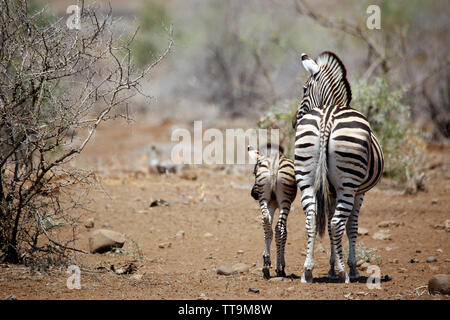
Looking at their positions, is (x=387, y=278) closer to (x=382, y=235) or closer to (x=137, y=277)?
(x=382, y=235)

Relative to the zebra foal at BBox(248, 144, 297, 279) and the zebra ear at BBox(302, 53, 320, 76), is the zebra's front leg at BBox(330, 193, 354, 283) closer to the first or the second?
the zebra foal at BBox(248, 144, 297, 279)

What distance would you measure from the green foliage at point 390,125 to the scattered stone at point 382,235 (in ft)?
9.83

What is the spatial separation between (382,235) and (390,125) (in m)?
3.56

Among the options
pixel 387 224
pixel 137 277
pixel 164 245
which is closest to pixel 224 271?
pixel 137 277

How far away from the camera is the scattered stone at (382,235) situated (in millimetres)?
8553

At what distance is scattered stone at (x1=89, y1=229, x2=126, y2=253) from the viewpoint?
25.3 ft

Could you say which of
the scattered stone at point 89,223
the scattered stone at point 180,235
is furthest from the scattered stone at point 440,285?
the scattered stone at point 89,223

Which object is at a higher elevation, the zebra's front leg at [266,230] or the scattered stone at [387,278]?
the zebra's front leg at [266,230]

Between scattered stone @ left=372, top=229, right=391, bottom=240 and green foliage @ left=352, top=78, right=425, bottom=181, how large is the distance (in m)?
2.99

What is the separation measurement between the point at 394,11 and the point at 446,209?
508 inches

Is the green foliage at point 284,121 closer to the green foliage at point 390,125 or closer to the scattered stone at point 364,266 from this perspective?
the green foliage at point 390,125

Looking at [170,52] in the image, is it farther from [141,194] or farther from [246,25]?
[246,25]

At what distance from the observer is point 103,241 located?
775 centimetres
